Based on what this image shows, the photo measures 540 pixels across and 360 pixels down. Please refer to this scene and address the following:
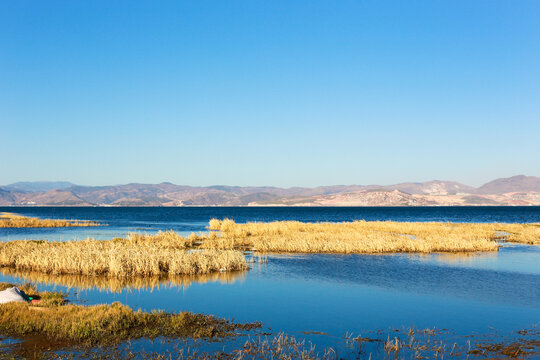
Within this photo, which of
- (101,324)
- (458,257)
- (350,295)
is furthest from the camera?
(458,257)

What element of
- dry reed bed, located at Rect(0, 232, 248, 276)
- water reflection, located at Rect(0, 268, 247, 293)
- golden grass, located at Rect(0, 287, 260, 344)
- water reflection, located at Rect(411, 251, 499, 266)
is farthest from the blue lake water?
golden grass, located at Rect(0, 287, 260, 344)

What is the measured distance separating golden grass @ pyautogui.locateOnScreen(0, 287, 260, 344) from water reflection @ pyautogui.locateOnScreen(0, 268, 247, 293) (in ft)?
19.7

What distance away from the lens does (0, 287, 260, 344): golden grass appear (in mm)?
13686

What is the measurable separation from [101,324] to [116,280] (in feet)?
34.4

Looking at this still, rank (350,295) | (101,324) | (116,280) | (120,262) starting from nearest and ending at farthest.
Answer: (101,324), (350,295), (116,280), (120,262)

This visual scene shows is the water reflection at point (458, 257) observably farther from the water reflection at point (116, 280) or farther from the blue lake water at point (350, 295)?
the water reflection at point (116, 280)

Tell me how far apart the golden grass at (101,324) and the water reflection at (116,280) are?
19.7ft

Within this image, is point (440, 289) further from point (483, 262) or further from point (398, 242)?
point (398, 242)

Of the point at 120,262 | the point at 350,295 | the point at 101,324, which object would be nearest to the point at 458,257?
the point at 350,295

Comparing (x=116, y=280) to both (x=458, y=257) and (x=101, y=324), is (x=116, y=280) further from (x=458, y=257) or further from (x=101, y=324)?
(x=458, y=257)

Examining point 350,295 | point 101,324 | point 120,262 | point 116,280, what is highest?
point 120,262

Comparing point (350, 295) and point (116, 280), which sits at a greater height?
point (116, 280)

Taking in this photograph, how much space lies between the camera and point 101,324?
14234mm

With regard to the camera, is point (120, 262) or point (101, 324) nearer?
point (101, 324)
